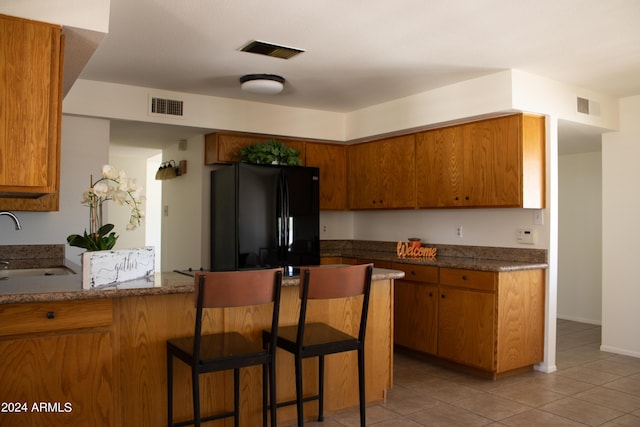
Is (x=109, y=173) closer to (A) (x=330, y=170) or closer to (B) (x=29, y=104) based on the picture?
(B) (x=29, y=104)

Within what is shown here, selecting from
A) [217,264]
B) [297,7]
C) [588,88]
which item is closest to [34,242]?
[217,264]

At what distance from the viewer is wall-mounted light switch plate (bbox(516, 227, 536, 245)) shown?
13.7 feet

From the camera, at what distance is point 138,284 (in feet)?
7.92

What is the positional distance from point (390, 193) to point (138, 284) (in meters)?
3.11

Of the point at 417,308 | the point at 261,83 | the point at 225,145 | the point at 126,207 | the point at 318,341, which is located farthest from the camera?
the point at 126,207

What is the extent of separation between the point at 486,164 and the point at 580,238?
2.61 meters

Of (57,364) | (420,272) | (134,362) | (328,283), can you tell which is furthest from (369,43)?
Answer: (57,364)

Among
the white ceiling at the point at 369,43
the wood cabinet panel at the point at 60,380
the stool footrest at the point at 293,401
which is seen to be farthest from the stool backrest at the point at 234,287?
the white ceiling at the point at 369,43

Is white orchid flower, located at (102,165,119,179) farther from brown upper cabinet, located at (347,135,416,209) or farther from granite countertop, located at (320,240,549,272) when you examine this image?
brown upper cabinet, located at (347,135,416,209)

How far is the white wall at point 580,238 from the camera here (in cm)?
586

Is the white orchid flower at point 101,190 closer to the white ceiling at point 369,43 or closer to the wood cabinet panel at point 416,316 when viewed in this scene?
the white ceiling at point 369,43

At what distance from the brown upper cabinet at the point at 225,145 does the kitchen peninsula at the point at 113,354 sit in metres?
2.16

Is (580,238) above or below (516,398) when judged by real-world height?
above

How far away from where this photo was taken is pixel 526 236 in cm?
421
